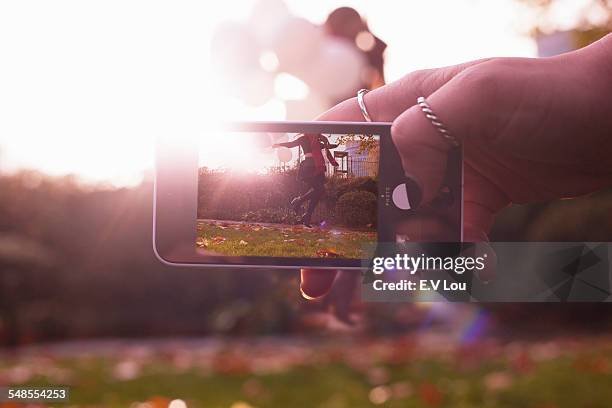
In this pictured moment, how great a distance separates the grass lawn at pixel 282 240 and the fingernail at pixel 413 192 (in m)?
0.13

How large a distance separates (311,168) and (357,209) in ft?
0.53

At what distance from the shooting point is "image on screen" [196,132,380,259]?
5.51 feet

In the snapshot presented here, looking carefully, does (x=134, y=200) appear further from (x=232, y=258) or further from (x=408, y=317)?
(x=232, y=258)

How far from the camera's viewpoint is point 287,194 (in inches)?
67.5

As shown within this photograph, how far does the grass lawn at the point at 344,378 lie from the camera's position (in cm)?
370

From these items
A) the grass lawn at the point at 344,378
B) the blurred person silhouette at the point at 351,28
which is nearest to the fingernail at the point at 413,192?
the grass lawn at the point at 344,378

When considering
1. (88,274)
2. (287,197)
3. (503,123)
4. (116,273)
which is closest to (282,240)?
(287,197)

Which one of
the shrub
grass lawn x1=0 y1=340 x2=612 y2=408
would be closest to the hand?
the shrub

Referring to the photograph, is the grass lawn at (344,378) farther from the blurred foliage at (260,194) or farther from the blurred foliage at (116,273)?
the blurred foliage at (260,194)

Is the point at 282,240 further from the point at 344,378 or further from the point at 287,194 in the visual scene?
the point at 344,378

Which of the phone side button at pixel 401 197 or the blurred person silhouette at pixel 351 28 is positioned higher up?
the blurred person silhouette at pixel 351 28

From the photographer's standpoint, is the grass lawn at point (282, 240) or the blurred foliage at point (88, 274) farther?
the blurred foliage at point (88, 274)

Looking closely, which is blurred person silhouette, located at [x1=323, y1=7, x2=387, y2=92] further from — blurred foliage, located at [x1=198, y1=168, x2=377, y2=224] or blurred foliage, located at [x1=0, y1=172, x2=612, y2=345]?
Result: blurred foliage, located at [x1=0, y1=172, x2=612, y2=345]

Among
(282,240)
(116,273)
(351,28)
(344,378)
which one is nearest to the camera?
(282,240)
